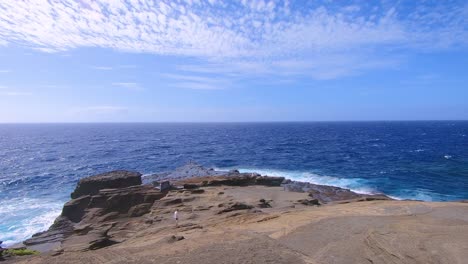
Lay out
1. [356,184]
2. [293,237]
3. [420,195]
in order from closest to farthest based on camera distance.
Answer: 1. [293,237]
2. [420,195]
3. [356,184]

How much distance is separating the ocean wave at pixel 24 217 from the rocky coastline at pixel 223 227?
4.21 metres

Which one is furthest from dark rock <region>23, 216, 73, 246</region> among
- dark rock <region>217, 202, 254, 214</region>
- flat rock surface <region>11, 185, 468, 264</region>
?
dark rock <region>217, 202, 254, 214</region>

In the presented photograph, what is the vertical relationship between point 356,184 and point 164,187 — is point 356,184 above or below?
below

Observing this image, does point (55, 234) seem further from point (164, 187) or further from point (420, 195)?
point (420, 195)

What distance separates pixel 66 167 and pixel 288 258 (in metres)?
53.6

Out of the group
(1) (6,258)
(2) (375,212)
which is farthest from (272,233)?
(1) (6,258)

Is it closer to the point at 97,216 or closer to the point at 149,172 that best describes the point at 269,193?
the point at 97,216

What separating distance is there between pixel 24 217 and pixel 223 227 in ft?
77.0

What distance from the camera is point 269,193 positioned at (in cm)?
2819

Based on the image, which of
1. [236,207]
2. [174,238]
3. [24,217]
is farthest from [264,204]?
[24,217]

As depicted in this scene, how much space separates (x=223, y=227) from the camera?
1670 centimetres

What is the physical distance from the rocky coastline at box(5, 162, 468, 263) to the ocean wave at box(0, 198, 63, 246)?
4206 mm

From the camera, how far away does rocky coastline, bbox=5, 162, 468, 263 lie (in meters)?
12.3

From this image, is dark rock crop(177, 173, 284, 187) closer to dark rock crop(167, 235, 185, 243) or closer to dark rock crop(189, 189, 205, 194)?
dark rock crop(189, 189, 205, 194)
